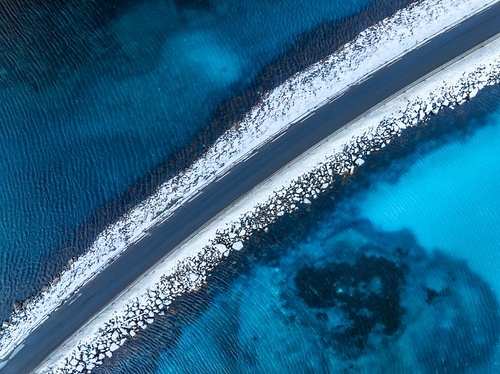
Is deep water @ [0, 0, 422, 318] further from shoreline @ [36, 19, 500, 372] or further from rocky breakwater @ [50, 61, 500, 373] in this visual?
rocky breakwater @ [50, 61, 500, 373]

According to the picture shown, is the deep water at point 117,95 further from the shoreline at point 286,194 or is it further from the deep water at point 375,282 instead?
the deep water at point 375,282

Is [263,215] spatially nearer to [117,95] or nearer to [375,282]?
[375,282]

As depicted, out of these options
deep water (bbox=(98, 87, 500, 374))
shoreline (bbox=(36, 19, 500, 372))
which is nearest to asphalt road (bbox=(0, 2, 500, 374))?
shoreline (bbox=(36, 19, 500, 372))

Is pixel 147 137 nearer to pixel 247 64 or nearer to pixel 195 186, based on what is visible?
pixel 195 186

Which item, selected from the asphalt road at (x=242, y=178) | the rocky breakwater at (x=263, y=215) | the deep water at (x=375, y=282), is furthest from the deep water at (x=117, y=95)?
the deep water at (x=375, y=282)

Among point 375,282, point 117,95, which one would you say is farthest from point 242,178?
point 375,282

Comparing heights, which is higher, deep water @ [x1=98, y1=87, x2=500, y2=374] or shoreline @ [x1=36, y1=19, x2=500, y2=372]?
shoreline @ [x1=36, y1=19, x2=500, y2=372]

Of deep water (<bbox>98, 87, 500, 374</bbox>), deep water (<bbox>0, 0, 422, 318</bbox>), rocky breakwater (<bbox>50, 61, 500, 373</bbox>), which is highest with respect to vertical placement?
deep water (<bbox>0, 0, 422, 318</bbox>)
